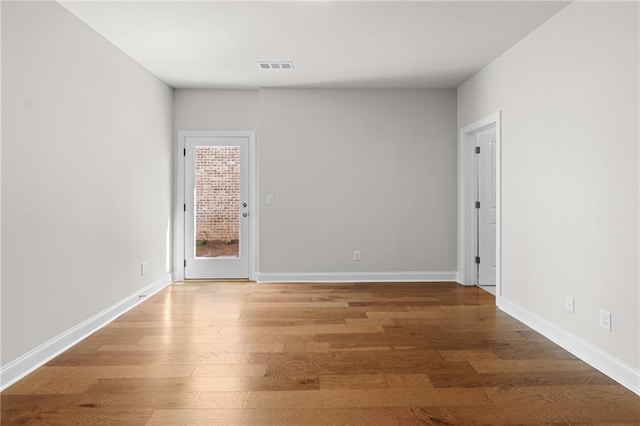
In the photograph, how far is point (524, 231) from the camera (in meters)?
3.63

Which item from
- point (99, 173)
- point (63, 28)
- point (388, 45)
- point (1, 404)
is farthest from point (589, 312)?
point (63, 28)

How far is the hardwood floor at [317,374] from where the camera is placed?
2092mm

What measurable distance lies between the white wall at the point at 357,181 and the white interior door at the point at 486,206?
0.38 metres

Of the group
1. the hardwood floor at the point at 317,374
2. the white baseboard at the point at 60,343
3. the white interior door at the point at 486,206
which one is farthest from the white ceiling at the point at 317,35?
the hardwood floor at the point at 317,374

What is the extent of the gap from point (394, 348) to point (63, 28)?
3426mm

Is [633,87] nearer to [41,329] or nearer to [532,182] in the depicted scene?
[532,182]

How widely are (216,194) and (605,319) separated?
4.43 meters

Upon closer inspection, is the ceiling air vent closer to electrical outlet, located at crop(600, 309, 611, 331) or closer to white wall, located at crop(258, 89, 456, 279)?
white wall, located at crop(258, 89, 456, 279)

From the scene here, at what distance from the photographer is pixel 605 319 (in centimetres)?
262

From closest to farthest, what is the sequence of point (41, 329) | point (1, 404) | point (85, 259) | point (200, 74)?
point (1, 404) < point (41, 329) < point (85, 259) < point (200, 74)

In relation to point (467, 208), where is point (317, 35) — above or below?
above

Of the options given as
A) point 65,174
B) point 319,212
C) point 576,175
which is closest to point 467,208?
point 319,212

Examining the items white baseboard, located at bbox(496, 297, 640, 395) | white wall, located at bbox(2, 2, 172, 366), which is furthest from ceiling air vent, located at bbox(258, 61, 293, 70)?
white baseboard, located at bbox(496, 297, 640, 395)

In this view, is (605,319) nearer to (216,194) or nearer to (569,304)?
(569,304)
